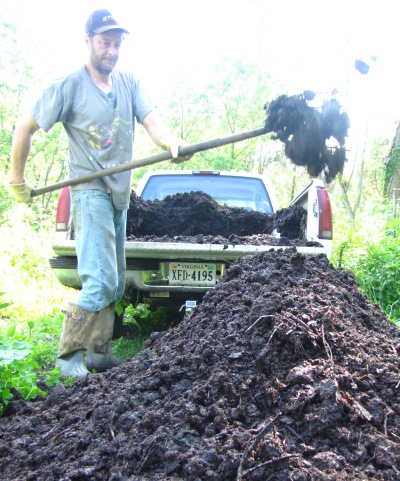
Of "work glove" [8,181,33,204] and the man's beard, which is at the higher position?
the man's beard

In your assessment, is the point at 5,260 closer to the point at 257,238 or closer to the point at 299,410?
the point at 257,238

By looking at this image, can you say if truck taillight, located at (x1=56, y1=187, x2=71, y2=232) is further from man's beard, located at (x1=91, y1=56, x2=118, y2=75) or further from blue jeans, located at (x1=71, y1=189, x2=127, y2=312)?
man's beard, located at (x1=91, y1=56, x2=118, y2=75)

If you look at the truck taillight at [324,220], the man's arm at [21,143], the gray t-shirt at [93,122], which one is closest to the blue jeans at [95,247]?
the gray t-shirt at [93,122]

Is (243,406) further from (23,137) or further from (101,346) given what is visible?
(23,137)

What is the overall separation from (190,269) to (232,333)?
1.88 m

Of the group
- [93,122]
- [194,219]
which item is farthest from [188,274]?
[93,122]

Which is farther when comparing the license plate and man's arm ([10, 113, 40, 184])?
the license plate

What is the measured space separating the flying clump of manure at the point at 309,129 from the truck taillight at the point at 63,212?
2.09 metres

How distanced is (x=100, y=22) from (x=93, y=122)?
76 cm

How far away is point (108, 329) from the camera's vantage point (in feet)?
13.6

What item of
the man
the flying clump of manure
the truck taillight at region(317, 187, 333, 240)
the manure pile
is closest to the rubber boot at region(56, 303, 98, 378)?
the man

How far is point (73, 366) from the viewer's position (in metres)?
3.74

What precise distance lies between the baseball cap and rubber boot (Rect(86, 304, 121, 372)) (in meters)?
2.24

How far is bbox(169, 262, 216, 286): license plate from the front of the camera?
4543mm
